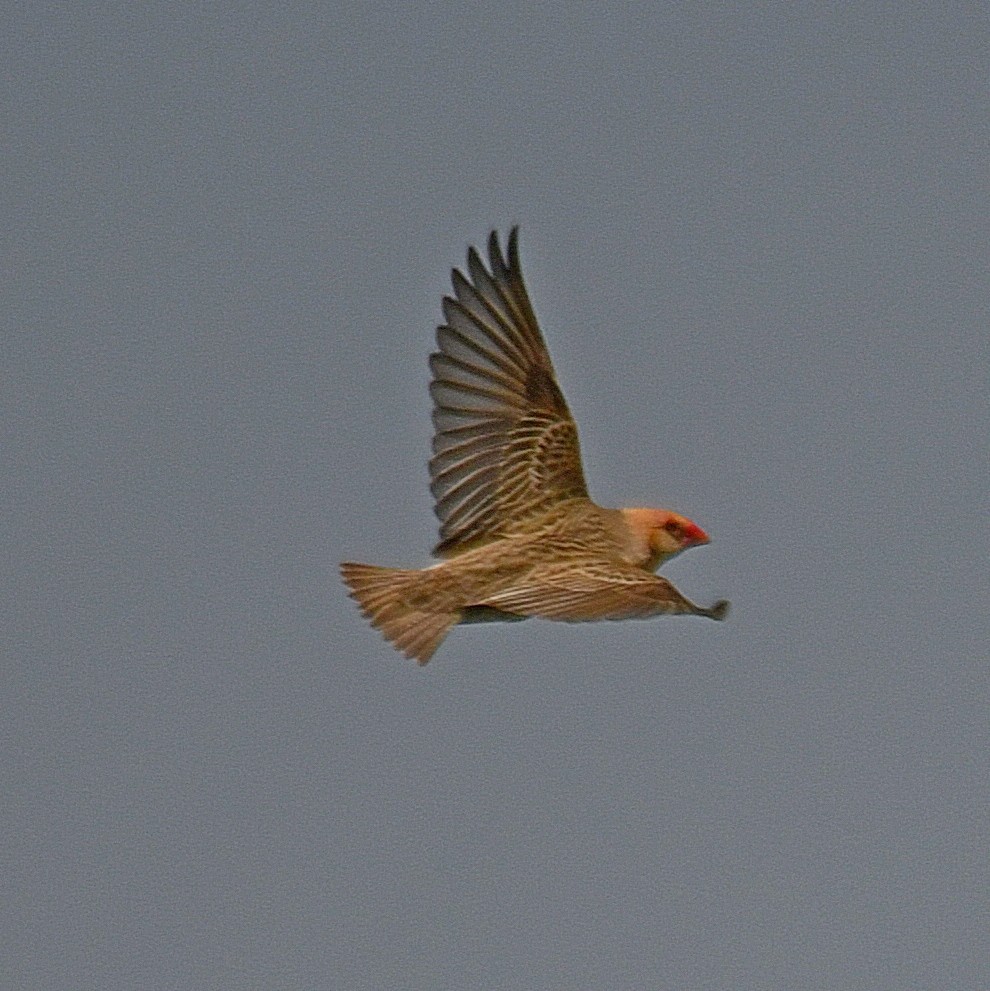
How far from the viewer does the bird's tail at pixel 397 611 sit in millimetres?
16141

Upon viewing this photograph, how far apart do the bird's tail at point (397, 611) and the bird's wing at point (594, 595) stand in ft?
1.60

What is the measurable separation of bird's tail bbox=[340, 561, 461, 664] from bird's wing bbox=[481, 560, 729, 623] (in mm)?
486

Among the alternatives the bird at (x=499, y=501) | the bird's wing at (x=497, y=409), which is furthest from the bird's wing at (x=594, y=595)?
the bird's wing at (x=497, y=409)

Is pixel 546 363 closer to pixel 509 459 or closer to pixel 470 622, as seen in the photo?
pixel 509 459

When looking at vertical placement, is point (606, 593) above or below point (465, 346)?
below

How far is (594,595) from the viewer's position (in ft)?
49.1

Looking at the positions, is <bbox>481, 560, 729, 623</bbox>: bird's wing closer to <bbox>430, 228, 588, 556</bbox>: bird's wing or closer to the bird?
the bird

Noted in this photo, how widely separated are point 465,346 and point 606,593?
434 cm

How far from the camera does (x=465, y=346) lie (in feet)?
61.7

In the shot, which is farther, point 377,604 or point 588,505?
point 588,505

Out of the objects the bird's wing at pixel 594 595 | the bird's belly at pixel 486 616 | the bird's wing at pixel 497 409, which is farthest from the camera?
the bird's wing at pixel 497 409

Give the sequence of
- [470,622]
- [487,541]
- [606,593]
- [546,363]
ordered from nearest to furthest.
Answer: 1. [606,593]
2. [470,622]
3. [487,541]
4. [546,363]

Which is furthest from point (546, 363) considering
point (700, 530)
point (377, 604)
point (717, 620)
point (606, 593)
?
point (717, 620)

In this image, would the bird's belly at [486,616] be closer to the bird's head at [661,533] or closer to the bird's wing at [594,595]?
the bird's wing at [594,595]
